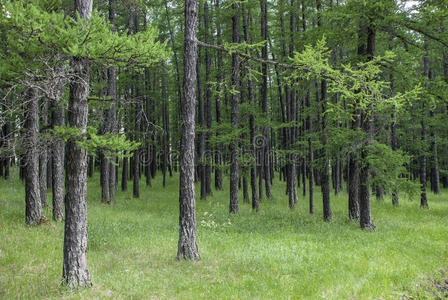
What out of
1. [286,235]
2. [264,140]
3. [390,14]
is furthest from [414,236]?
[264,140]

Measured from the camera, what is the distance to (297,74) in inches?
314

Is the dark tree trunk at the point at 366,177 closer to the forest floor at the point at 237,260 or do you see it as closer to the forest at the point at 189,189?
the forest at the point at 189,189

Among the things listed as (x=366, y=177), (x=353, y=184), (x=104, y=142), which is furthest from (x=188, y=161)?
(x=353, y=184)

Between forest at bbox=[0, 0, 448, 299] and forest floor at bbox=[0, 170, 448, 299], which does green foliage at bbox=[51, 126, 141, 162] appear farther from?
forest floor at bbox=[0, 170, 448, 299]

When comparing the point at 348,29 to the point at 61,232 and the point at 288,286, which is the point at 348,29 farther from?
the point at 61,232

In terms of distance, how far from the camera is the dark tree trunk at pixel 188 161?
26.2 ft

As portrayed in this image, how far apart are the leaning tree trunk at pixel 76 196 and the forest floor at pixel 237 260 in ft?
1.15

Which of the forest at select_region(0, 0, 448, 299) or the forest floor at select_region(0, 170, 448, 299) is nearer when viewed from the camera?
the forest at select_region(0, 0, 448, 299)

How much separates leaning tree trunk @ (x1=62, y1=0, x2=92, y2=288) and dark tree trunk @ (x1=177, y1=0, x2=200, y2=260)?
8.88ft

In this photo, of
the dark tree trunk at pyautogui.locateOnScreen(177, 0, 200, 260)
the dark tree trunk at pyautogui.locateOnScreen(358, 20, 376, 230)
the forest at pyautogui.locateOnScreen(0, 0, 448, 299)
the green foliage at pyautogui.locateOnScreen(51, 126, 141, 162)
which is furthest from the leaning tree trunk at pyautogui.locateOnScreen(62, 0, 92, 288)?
the dark tree trunk at pyautogui.locateOnScreen(358, 20, 376, 230)

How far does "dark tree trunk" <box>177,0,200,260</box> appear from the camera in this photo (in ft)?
26.2

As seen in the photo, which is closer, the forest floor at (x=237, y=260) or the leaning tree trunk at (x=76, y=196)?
the leaning tree trunk at (x=76, y=196)

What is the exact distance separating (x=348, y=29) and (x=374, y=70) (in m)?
5.44

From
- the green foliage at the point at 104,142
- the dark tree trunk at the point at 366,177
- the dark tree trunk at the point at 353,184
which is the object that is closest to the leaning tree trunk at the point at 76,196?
the green foliage at the point at 104,142
